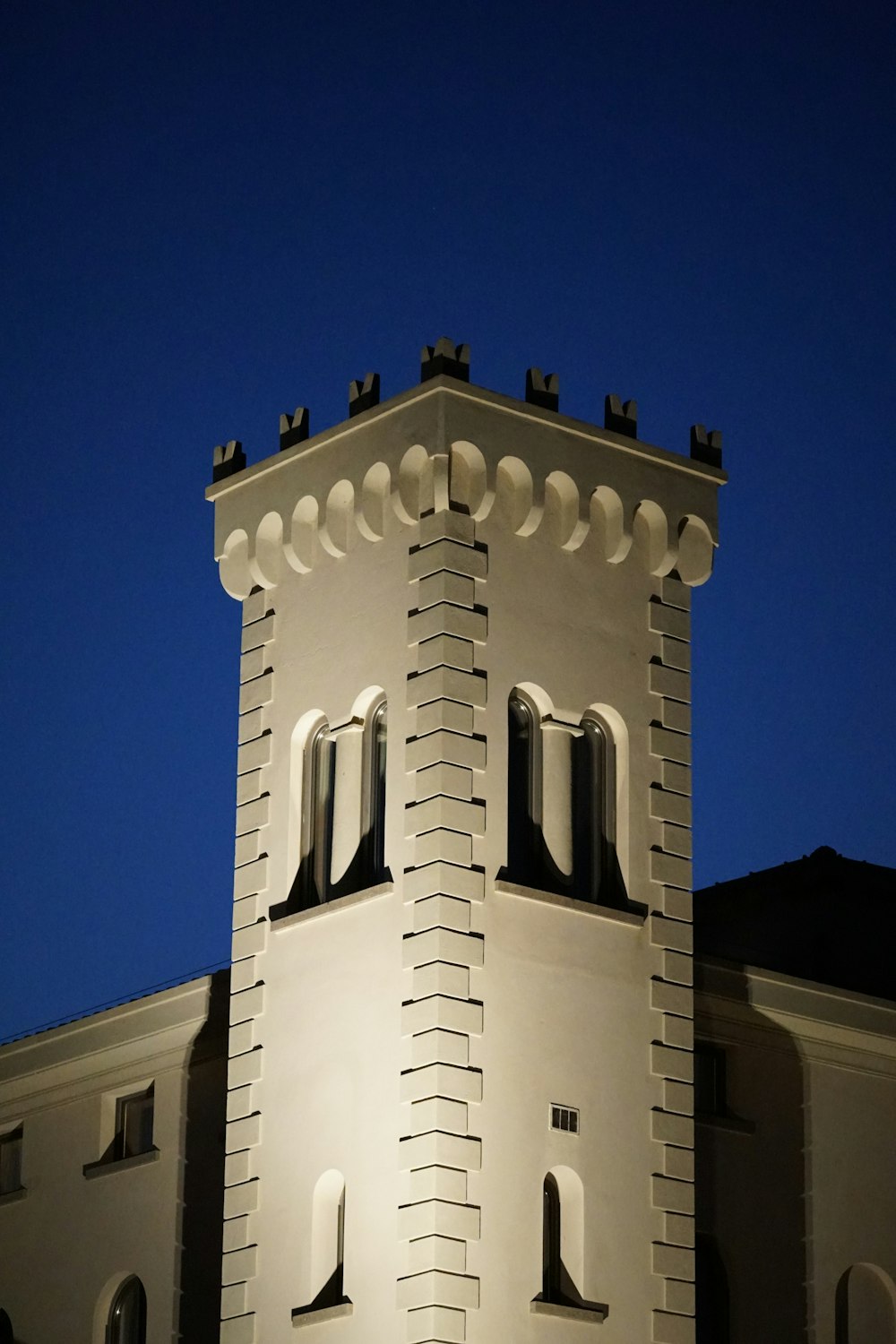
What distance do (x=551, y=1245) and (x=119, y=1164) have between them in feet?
33.5

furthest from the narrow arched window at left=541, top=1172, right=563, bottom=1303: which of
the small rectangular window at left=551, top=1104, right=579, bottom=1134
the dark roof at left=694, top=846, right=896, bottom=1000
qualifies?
the dark roof at left=694, top=846, right=896, bottom=1000

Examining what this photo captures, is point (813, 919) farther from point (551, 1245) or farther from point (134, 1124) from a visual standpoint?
point (551, 1245)

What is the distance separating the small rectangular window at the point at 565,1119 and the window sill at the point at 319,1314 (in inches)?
114

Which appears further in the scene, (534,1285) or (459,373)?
(459,373)

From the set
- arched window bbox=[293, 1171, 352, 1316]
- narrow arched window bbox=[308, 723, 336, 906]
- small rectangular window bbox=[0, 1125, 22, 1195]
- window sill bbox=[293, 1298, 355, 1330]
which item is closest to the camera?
window sill bbox=[293, 1298, 355, 1330]

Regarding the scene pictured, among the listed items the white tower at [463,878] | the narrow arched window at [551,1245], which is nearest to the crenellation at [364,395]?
the white tower at [463,878]

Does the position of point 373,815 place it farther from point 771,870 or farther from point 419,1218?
point 771,870

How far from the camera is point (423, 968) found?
28.7 metres

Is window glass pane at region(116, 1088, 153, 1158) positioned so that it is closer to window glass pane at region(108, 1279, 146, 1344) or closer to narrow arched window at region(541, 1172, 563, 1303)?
window glass pane at region(108, 1279, 146, 1344)

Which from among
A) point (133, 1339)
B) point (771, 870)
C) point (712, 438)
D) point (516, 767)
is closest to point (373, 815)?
point (516, 767)

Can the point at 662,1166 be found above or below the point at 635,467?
below

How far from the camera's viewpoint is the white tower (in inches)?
1123

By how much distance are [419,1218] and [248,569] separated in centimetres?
883

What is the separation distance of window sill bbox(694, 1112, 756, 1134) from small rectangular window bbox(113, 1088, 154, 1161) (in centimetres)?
781
